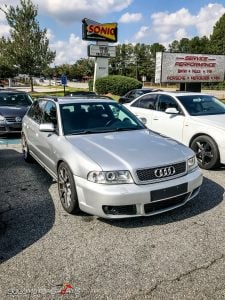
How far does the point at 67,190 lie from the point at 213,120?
3.65m

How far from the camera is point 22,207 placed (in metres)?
4.46

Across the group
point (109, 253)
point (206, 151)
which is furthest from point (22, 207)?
point (206, 151)

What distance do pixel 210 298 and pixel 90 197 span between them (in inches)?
65.3

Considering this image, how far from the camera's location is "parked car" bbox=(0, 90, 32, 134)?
31.4 feet

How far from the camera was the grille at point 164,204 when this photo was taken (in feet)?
12.0

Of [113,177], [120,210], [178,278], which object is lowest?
[178,278]

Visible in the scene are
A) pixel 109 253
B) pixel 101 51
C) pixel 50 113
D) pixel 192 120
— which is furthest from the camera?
pixel 101 51

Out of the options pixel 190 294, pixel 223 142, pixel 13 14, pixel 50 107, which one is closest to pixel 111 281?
pixel 190 294

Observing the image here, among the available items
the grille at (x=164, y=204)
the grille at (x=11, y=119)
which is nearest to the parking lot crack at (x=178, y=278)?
the grille at (x=164, y=204)

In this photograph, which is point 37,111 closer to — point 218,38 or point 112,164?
point 112,164

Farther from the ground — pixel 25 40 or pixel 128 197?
pixel 25 40

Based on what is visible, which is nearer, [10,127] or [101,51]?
[10,127]

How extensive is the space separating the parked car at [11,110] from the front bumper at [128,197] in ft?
21.2

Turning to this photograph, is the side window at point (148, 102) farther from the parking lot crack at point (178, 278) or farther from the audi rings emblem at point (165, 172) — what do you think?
the parking lot crack at point (178, 278)
